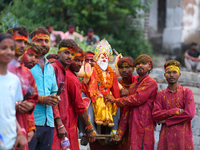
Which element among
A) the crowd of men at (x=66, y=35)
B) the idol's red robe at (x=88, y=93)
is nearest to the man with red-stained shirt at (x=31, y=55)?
the idol's red robe at (x=88, y=93)

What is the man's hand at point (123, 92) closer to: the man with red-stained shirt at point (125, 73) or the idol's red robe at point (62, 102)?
the man with red-stained shirt at point (125, 73)

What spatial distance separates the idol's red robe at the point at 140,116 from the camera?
470cm

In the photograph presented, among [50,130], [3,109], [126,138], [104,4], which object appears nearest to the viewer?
[3,109]

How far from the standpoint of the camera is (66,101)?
426cm

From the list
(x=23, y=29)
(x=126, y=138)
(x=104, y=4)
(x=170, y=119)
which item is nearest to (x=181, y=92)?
(x=170, y=119)

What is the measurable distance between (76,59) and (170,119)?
1587 mm

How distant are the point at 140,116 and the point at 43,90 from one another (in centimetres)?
163

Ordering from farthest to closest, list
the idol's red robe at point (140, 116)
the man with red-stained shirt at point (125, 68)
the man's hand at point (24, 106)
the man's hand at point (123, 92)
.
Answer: the man's hand at point (123, 92)
the man with red-stained shirt at point (125, 68)
the idol's red robe at point (140, 116)
the man's hand at point (24, 106)

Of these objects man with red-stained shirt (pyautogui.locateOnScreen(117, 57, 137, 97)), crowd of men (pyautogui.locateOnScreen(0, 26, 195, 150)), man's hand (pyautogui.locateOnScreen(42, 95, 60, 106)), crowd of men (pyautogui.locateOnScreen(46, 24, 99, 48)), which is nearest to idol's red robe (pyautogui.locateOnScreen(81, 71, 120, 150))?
crowd of men (pyautogui.locateOnScreen(0, 26, 195, 150))

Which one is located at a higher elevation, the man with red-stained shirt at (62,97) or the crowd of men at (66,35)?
the crowd of men at (66,35)

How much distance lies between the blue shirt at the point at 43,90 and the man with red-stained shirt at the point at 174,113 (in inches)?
64.0

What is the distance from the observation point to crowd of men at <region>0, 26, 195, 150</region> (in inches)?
116

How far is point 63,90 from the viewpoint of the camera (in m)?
4.18

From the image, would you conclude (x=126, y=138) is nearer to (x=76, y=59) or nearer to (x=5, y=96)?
(x=76, y=59)
